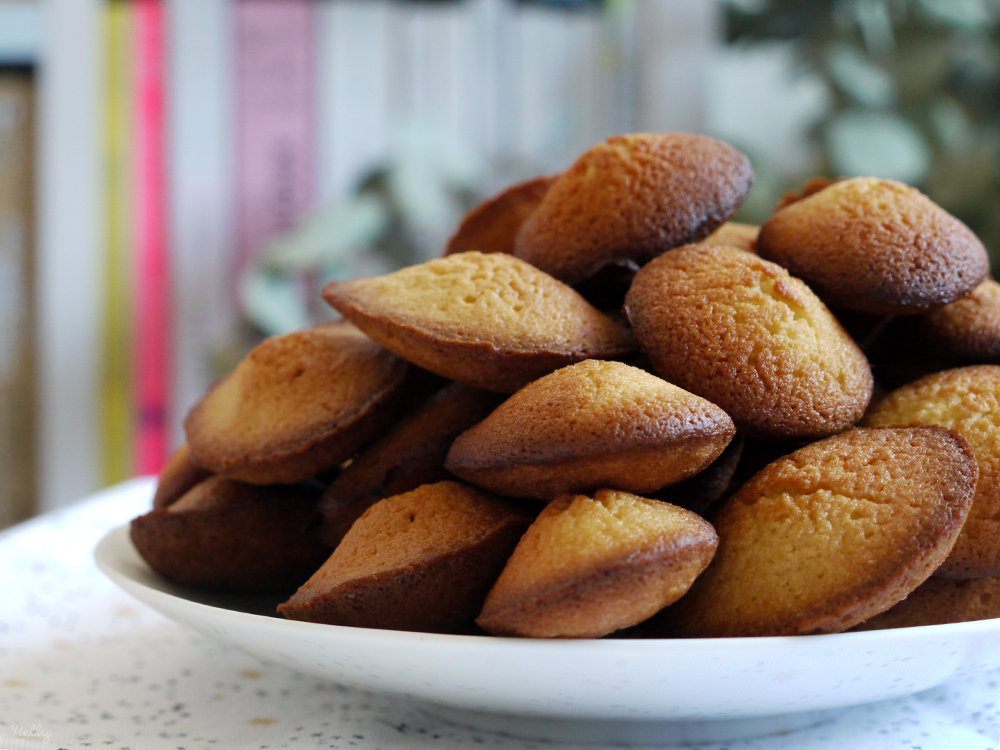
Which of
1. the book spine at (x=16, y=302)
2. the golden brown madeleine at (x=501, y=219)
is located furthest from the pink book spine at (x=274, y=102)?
the golden brown madeleine at (x=501, y=219)

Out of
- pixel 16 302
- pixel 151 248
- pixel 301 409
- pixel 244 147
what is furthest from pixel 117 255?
pixel 301 409

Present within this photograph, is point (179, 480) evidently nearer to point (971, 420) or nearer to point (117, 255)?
point (971, 420)

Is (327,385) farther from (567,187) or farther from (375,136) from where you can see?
(375,136)

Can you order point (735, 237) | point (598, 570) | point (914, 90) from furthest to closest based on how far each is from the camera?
1. point (914, 90)
2. point (735, 237)
3. point (598, 570)

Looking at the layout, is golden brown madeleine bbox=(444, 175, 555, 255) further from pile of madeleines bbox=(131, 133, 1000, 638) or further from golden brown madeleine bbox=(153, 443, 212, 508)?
golden brown madeleine bbox=(153, 443, 212, 508)

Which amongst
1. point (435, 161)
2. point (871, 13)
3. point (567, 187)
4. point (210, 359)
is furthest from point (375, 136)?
point (567, 187)

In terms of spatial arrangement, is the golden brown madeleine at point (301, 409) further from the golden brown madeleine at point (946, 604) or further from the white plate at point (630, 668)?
the golden brown madeleine at point (946, 604)
